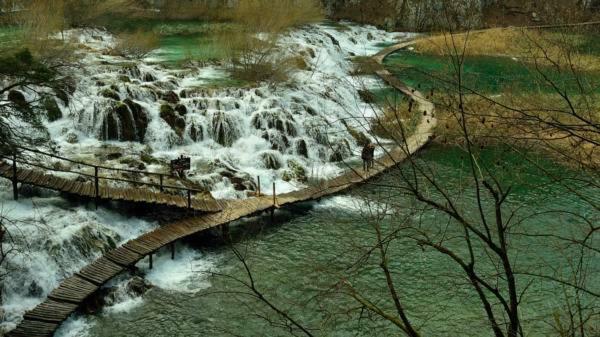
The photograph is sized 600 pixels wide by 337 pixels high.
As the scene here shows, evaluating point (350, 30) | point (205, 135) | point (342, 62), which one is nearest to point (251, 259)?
point (205, 135)

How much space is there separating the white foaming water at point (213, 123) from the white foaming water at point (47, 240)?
3.49 meters

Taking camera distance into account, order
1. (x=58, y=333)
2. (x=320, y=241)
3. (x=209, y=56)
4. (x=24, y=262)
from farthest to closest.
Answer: (x=209, y=56), (x=320, y=241), (x=24, y=262), (x=58, y=333)

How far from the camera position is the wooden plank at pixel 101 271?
43.6ft

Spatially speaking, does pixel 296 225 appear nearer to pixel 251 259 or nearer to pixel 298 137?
pixel 251 259

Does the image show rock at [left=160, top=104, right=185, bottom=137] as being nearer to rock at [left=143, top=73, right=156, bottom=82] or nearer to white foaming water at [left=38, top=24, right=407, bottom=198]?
white foaming water at [left=38, top=24, right=407, bottom=198]

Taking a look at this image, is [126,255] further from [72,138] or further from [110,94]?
[110,94]

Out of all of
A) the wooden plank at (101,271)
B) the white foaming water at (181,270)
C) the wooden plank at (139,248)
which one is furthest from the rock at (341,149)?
the wooden plank at (101,271)

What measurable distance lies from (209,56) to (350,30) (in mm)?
22068

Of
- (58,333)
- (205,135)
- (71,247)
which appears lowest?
(58,333)

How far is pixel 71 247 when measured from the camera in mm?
14273

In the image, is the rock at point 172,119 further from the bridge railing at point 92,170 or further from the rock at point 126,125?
the bridge railing at point 92,170

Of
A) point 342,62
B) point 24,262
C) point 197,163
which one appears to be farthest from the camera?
point 342,62

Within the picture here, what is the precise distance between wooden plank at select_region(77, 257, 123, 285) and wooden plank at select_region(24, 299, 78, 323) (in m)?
1.01

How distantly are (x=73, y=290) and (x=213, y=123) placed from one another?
10.9 metres
